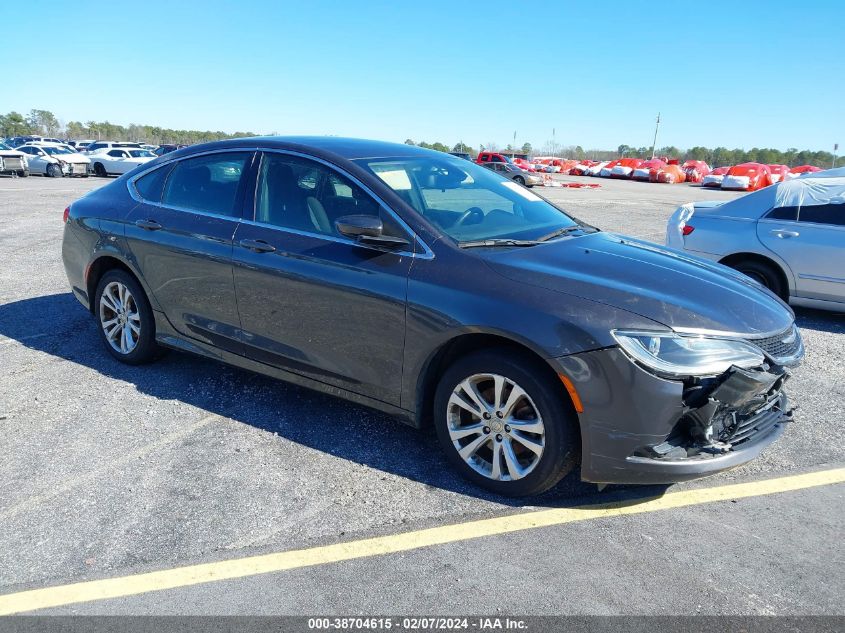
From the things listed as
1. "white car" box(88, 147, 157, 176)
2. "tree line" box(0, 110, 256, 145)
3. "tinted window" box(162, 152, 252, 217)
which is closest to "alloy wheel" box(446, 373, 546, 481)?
"tinted window" box(162, 152, 252, 217)

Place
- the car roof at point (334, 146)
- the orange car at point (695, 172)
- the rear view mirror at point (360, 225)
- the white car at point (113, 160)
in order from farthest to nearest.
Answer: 1. the orange car at point (695, 172)
2. the white car at point (113, 160)
3. the car roof at point (334, 146)
4. the rear view mirror at point (360, 225)

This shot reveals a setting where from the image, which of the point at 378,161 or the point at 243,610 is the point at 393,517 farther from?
the point at 378,161

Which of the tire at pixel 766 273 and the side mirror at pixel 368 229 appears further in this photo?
the tire at pixel 766 273

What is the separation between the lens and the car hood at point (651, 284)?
10.7 feet

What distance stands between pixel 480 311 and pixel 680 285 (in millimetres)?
1072

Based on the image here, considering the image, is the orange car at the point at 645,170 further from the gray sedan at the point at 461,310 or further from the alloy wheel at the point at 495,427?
the alloy wheel at the point at 495,427

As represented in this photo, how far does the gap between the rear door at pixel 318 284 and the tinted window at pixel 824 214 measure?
17.7 ft

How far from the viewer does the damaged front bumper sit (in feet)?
10.1

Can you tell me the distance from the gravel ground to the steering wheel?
4.37 ft

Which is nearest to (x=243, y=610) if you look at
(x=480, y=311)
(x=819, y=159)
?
(x=480, y=311)

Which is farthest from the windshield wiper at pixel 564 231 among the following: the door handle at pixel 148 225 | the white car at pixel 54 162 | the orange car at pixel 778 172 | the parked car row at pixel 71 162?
the orange car at pixel 778 172

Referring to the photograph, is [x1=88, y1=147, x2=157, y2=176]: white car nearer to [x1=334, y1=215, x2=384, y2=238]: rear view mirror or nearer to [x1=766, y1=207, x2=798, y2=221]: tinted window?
[x1=766, y1=207, x2=798, y2=221]: tinted window

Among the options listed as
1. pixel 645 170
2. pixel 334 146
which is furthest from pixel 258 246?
pixel 645 170

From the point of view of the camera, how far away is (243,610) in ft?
8.85
